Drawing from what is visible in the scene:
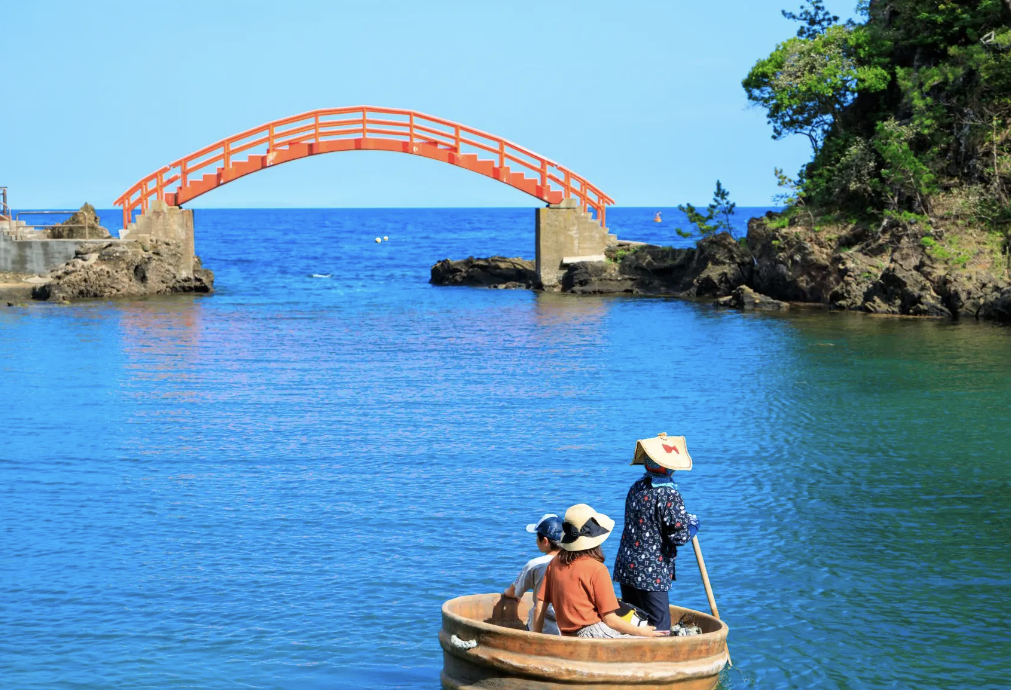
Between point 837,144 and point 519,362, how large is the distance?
644 inches

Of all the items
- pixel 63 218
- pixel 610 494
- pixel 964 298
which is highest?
pixel 63 218

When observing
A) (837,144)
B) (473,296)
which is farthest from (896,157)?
(473,296)

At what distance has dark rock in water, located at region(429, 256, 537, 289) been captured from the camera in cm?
5000

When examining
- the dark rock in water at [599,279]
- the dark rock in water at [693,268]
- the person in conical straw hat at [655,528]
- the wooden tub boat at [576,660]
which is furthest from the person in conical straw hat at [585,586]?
the dark rock in water at [599,279]

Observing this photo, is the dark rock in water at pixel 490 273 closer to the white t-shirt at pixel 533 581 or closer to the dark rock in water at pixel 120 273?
the dark rock in water at pixel 120 273

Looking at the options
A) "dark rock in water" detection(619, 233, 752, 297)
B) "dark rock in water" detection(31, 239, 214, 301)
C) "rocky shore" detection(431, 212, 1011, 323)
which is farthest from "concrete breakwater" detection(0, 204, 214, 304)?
"dark rock in water" detection(619, 233, 752, 297)

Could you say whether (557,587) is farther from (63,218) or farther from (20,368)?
(63,218)

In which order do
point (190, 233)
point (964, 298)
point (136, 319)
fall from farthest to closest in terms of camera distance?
point (190, 233)
point (136, 319)
point (964, 298)

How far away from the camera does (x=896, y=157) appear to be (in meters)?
34.2

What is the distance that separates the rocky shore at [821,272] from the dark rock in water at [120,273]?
1387 cm

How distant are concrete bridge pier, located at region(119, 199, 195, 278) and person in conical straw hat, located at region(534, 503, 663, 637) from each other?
1490 inches

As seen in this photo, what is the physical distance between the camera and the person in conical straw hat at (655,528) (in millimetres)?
8562

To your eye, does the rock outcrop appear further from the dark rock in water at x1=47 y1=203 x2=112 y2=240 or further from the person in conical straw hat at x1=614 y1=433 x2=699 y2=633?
the person in conical straw hat at x1=614 y1=433 x2=699 y2=633

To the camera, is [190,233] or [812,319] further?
[190,233]
